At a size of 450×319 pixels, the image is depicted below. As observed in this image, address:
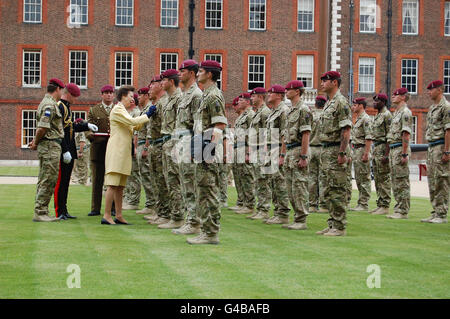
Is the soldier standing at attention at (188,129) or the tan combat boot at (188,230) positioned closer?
the soldier standing at attention at (188,129)

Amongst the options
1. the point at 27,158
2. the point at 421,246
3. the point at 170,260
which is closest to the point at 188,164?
the point at 170,260

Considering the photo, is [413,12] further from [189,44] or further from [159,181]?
[159,181]

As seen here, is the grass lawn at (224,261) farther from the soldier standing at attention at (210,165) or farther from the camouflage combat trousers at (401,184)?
the camouflage combat trousers at (401,184)

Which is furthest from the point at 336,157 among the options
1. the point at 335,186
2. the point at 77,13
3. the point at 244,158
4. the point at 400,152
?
the point at 77,13

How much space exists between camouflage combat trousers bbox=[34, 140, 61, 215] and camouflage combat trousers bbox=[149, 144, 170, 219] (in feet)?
5.72

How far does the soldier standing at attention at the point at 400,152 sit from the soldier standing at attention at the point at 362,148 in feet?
4.24

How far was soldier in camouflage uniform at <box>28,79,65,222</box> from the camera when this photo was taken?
12227 millimetres

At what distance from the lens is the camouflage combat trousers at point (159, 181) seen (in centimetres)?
1251

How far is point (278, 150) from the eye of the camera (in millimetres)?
13461

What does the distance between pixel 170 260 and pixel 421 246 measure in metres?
3.92

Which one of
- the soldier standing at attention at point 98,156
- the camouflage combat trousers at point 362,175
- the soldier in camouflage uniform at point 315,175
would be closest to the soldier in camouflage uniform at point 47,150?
the soldier standing at attention at point 98,156

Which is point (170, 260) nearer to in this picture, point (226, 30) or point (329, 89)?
point (329, 89)

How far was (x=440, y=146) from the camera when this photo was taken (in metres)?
13.5
